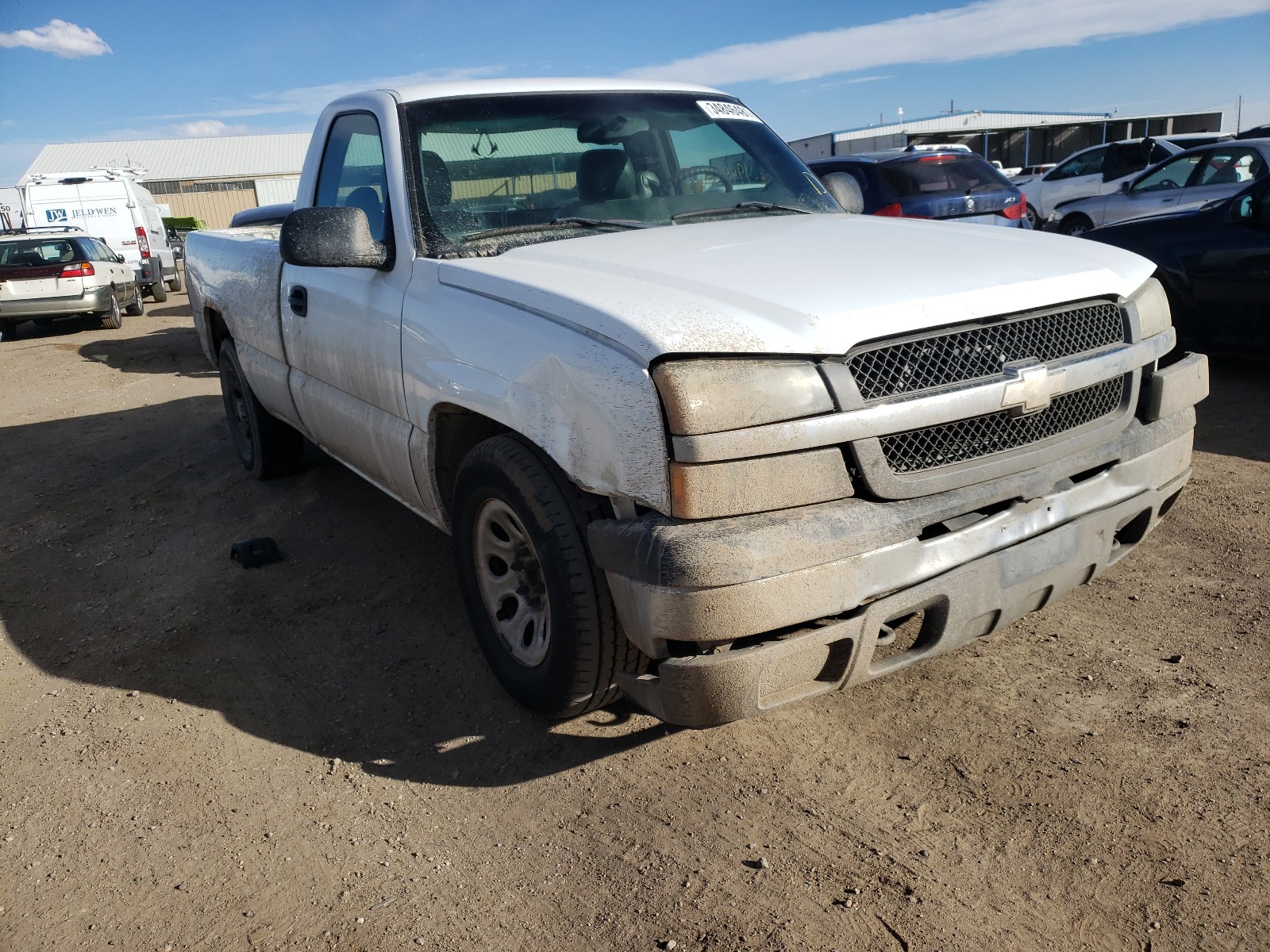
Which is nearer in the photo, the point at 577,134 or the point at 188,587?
the point at 577,134

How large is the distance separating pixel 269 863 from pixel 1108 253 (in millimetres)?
3021

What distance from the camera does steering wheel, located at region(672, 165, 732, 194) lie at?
3852mm

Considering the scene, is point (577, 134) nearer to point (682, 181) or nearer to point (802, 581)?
point (682, 181)

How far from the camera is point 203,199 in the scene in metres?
59.8

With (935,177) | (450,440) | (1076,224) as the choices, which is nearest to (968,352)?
(450,440)

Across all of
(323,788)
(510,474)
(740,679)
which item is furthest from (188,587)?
(740,679)

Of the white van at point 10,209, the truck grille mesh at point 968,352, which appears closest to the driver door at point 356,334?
the truck grille mesh at point 968,352

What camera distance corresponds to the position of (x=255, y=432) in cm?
570

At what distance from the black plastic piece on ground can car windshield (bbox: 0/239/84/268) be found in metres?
12.9

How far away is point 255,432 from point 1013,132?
51.4 m

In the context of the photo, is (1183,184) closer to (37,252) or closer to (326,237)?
(326,237)

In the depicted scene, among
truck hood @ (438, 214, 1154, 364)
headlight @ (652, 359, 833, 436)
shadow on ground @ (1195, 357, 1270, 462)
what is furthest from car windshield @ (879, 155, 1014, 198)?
headlight @ (652, 359, 833, 436)

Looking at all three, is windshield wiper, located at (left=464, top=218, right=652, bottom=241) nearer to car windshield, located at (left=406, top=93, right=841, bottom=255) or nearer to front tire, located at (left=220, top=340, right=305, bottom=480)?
car windshield, located at (left=406, top=93, right=841, bottom=255)

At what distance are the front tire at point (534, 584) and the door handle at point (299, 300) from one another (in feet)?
4.94
